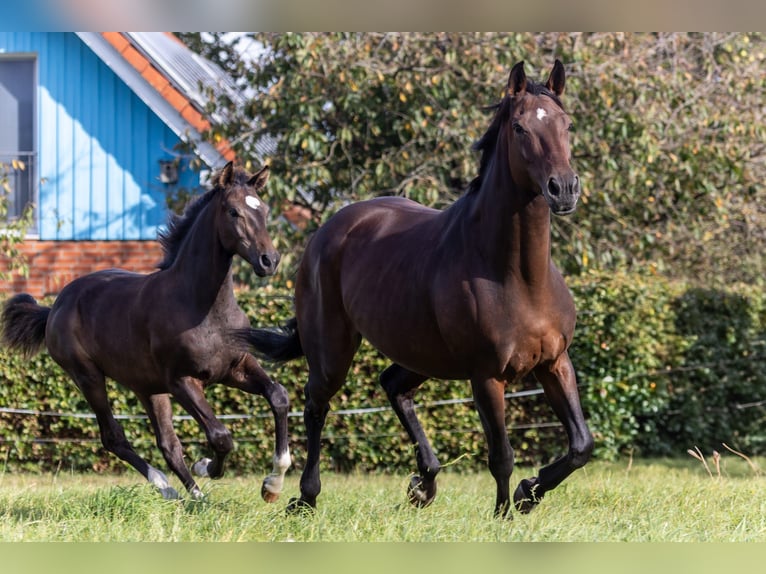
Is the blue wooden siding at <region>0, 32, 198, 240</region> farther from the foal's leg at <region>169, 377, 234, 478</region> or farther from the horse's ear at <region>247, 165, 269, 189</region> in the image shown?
the foal's leg at <region>169, 377, 234, 478</region>

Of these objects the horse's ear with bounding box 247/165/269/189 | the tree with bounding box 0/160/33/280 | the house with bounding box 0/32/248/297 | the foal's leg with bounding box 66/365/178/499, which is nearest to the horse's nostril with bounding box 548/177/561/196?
the horse's ear with bounding box 247/165/269/189

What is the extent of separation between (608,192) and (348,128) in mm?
2913

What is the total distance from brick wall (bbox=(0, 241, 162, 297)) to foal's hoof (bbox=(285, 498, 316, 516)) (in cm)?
756

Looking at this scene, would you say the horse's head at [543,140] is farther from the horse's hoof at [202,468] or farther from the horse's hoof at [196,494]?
the horse's hoof at [202,468]

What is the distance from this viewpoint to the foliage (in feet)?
35.9

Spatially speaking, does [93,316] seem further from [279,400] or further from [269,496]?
[269,496]

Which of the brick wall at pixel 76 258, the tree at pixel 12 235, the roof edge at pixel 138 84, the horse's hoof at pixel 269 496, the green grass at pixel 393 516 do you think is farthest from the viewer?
the brick wall at pixel 76 258

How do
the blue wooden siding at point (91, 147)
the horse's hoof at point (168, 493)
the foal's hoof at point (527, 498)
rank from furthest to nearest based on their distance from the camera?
the blue wooden siding at point (91, 147) → the horse's hoof at point (168, 493) → the foal's hoof at point (527, 498)

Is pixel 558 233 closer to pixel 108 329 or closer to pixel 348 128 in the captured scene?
pixel 348 128

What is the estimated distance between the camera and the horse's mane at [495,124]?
486cm

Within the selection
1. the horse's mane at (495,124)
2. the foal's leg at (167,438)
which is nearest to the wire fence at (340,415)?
the foal's leg at (167,438)

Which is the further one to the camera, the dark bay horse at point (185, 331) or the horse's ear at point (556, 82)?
the dark bay horse at point (185, 331)

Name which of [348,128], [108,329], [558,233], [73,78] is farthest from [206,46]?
[108,329]

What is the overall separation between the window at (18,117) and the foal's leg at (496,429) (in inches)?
396
